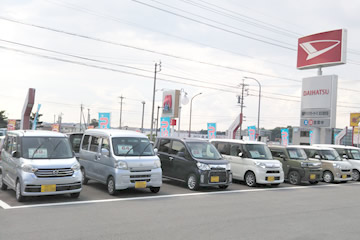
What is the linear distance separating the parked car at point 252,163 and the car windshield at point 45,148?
7.59 metres

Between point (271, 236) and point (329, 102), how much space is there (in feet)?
92.0

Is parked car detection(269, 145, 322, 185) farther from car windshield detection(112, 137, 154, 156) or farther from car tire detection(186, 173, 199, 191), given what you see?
car windshield detection(112, 137, 154, 156)

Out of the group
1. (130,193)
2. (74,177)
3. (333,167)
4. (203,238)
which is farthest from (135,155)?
(333,167)

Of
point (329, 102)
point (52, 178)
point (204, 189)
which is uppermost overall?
point (329, 102)

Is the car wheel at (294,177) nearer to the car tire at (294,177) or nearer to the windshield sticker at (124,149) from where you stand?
the car tire at (294,177)

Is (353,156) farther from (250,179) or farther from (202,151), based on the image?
(202,151)

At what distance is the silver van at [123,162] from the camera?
34.8 feet

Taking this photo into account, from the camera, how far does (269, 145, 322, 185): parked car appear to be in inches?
631

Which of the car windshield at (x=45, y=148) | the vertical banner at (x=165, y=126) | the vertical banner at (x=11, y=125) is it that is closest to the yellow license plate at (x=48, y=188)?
the car windshield at (x=45, y=148)

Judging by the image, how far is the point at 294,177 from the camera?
1634cm

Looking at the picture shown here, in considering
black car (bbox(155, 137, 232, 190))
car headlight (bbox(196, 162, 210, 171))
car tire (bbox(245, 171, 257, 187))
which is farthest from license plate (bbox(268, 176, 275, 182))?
car headlight (bbox(196, 162, 210, 171))

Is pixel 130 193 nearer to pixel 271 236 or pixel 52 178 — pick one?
pixel 52 178

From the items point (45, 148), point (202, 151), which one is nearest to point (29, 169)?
point (45, 148)

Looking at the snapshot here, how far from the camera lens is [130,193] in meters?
11.3
